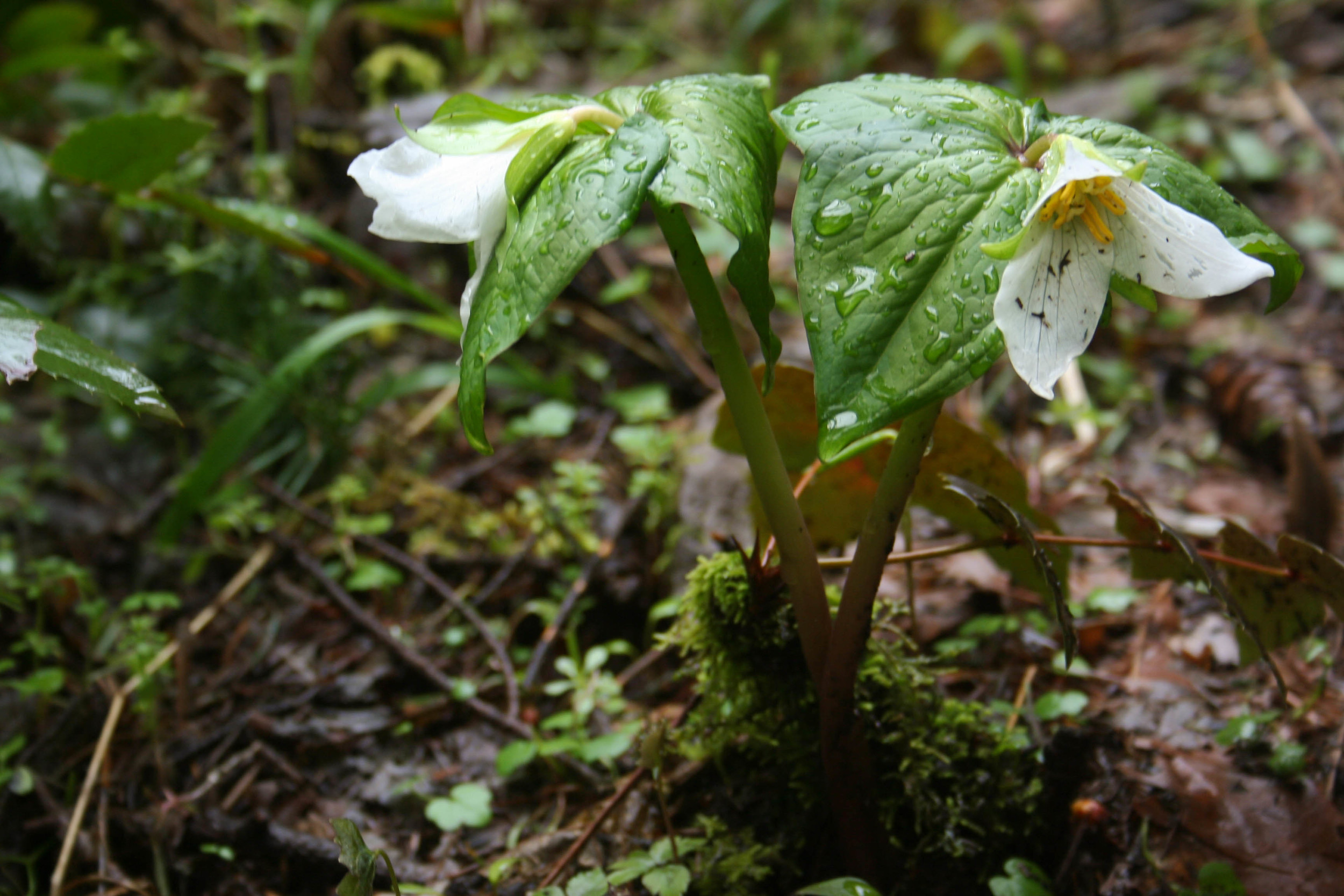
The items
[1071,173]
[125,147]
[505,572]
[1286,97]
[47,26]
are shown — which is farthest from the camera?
[1286,97]

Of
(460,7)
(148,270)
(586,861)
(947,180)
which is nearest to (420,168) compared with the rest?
(947,180)

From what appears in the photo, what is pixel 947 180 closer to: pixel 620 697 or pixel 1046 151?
pixel 1046 151

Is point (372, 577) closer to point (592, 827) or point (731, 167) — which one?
point (592, 827)

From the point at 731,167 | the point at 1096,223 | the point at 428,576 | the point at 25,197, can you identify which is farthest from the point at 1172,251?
the point at 25,197

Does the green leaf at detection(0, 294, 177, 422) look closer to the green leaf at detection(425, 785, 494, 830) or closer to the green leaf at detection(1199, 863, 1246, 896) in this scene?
the green leaf at detection(425, 785, 494, 830)

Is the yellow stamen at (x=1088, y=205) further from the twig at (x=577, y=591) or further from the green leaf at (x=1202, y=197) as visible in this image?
the twig at (x=577, y=591)

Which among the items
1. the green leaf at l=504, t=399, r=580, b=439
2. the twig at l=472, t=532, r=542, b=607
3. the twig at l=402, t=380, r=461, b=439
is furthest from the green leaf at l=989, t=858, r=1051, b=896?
the twig at l=402, t=380, r=461, b=439
